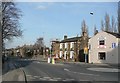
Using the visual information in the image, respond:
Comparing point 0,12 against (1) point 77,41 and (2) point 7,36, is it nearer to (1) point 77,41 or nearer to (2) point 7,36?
(2) point 7,36

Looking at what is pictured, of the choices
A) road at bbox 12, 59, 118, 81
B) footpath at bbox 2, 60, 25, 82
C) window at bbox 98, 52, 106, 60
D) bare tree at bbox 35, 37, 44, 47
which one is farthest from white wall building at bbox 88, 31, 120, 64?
bare tree at bbox 35, 37, 44, 47

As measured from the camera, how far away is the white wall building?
62812 millimetres

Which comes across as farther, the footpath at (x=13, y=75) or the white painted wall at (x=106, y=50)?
the white painted wall at (x=106, y=50)

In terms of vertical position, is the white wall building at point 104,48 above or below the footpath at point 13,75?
above

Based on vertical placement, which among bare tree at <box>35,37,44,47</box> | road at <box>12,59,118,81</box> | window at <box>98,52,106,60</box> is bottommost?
road at <box>12,59,118,81</box>

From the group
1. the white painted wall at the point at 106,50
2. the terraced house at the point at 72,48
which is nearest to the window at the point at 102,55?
the white painted wall at the point at 106,50

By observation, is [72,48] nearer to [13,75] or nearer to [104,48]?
[104,48]

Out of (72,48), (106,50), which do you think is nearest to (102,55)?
(106,50)

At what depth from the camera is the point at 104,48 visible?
66500mm

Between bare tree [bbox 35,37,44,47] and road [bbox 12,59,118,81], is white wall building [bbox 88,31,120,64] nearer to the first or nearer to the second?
road [bbox 12,59,118,81]

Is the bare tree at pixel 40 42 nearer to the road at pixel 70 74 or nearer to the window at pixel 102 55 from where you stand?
the window at pixel 102 55

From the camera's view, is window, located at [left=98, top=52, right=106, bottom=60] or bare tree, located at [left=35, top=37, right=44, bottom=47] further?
bare tree, located at [left=35, top=37, right=44, bottom=47]

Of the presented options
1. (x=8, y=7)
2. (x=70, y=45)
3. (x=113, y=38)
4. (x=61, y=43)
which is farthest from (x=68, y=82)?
(x=61, y=43)

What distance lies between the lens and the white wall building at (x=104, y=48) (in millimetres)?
62812
